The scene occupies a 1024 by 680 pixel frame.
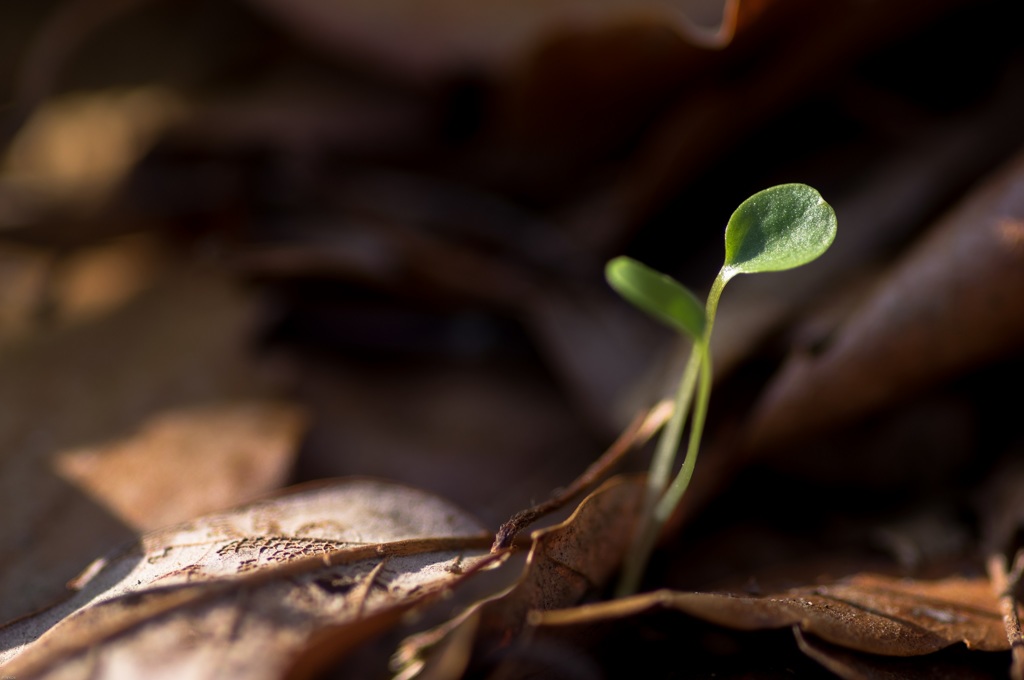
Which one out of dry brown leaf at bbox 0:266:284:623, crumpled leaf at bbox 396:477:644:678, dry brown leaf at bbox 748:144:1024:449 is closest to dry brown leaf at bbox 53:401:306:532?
dry brown leaf at bbox 0:266:284:623

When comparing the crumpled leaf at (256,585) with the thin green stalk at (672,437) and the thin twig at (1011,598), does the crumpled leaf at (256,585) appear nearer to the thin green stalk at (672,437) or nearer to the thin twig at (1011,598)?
the thin green stalk at (672,437)

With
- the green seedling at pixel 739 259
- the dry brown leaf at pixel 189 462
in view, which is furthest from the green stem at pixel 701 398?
the dry brown leaf at pixel 189 462

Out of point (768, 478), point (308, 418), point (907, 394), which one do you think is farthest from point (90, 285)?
point (907, 394)

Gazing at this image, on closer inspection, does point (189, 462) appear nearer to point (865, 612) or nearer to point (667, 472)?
point (667, 472)

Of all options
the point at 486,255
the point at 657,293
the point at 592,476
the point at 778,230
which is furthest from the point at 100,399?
the point at 778,230

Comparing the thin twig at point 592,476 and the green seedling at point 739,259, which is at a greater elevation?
the green seedling at point 739,259

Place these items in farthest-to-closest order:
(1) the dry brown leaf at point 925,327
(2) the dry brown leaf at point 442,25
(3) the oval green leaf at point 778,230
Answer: (2) the dry brown leaf at point 442,25 < (1) the dry brown leaf at point 925,327 < (3) the oval green leaf at point 778,230
